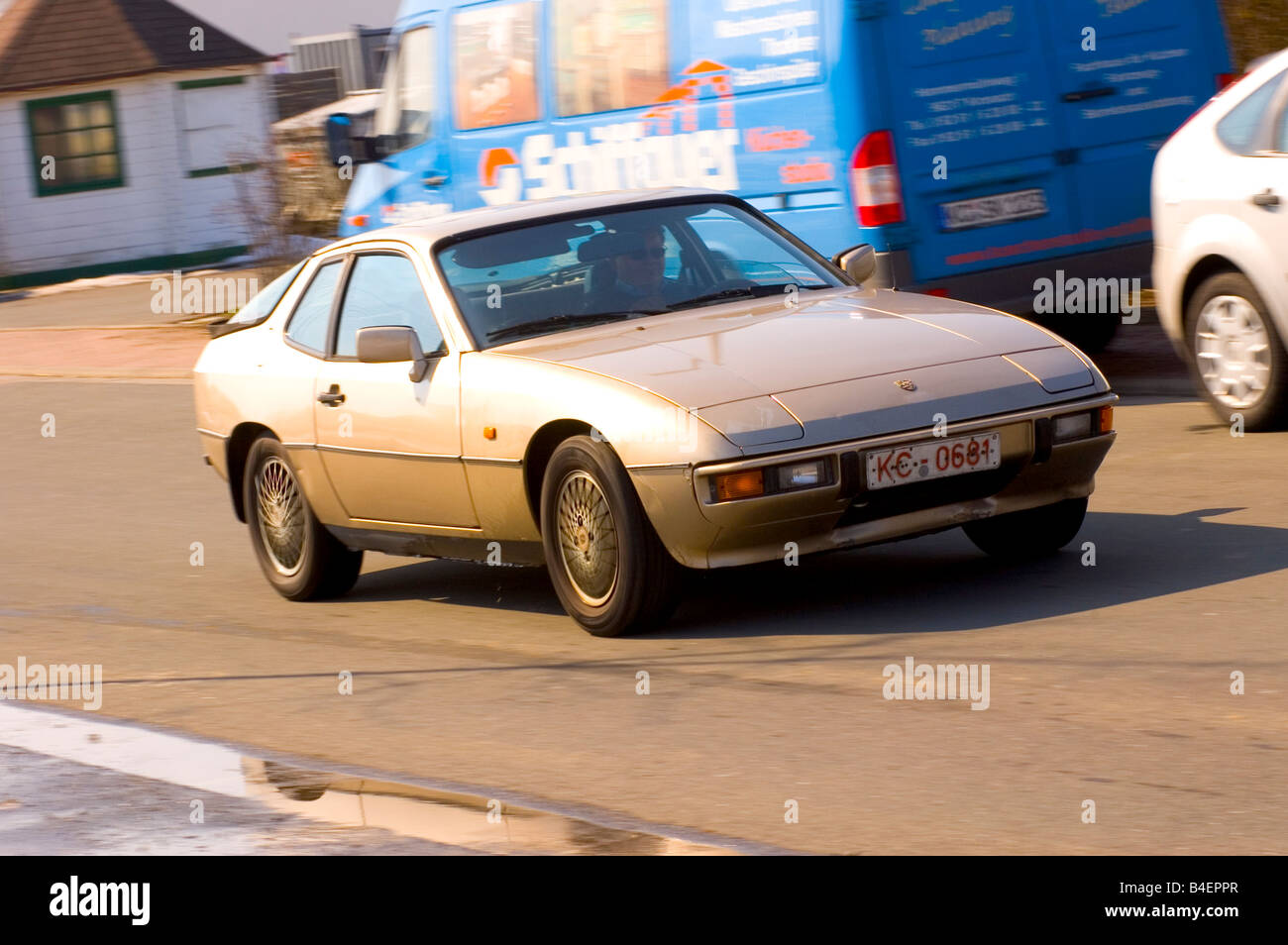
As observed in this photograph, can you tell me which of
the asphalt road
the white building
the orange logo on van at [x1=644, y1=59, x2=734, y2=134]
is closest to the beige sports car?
the asphalt road

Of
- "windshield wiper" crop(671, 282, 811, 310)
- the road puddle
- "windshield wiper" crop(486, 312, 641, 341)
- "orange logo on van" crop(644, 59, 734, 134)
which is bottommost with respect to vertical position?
the road puddle

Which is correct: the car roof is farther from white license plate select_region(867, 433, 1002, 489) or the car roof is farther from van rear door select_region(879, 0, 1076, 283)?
van rear door select_region(879, 0, 1076, 283)

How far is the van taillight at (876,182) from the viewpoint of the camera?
37.7 ft

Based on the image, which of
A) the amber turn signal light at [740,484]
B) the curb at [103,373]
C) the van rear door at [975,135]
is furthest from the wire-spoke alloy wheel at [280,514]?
the curb at [103,373]

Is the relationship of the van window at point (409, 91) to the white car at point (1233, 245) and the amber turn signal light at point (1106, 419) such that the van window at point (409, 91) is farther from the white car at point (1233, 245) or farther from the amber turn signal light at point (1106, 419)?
the amber turn signal light at point (1106, 419)

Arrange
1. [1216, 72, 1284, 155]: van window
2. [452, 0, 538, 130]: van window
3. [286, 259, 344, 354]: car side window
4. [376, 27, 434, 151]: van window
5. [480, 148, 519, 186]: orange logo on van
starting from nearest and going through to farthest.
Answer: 1. [286, 259, 344, 354]: car side window
2. [1216, 72, 1284, 155]: van window
3. [452, 0, 538, 130]: van window
4. [480, 148, 519, 186]: orange logo on van
5. [376, 27, 434, 151]: van window

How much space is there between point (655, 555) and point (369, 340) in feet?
5.37

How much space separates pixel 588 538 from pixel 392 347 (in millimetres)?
1268

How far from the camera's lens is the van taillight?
11.5 meters

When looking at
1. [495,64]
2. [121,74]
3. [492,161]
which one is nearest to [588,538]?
[492,161]

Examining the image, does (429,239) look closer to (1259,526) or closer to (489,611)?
(489,611)

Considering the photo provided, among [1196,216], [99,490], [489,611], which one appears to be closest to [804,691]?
[489,611]

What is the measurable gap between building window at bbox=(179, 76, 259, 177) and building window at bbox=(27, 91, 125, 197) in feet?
4.25

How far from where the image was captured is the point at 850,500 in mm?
6844
